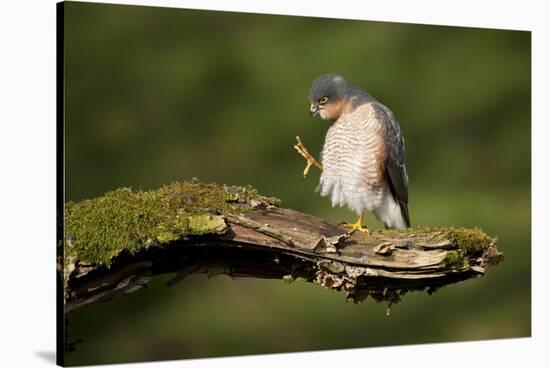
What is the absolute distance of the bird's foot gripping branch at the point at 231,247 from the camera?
4.77 meters

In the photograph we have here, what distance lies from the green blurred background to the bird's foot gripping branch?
258 millimetres

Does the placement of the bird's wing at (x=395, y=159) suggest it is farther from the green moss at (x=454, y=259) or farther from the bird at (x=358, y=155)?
the green moss at (x=454, y=259)

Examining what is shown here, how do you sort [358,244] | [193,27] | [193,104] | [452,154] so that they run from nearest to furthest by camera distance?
[358,244] < [193,27] < [193,104] < [452,154]

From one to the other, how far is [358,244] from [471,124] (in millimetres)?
1597

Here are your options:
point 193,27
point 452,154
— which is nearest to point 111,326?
point 193,27

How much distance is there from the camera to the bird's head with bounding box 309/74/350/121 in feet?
18.2

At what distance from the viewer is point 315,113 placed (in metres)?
5.59

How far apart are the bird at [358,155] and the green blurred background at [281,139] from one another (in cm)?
19

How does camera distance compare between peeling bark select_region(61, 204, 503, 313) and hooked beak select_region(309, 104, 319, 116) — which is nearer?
peeling bark select_region(61, 204, 503, 313)

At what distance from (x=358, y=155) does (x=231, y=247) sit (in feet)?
3.35

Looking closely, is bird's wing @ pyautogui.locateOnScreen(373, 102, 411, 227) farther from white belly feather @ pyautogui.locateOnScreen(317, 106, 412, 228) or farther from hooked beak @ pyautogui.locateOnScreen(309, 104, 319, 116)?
hooked beak @ pyautogui.locateOnScreen(309, 104, 319, 116)

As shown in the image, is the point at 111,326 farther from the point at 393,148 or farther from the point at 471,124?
Result: the point at 471,124

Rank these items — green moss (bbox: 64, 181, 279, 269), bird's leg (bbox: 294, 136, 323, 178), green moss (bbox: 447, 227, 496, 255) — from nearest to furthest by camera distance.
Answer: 1. green moss (bbox: 64, 181, 279, 269)
2. green moss (bbox: 447, 227, 496, 255)
3. bird's leg (bbox: 294, 136, 323, 178)

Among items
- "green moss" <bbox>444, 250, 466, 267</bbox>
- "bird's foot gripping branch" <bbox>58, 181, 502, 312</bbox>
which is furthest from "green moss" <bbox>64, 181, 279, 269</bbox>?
"green moss" <bbox>444, 250, 466, 267</bbox>
